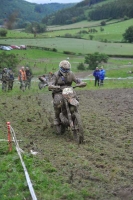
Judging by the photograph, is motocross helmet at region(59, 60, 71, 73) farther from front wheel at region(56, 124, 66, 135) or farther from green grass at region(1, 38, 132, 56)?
green grass at region(1, 38, 132, 56)

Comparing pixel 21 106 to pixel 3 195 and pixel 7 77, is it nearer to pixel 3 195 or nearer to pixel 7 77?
pixel 7 77

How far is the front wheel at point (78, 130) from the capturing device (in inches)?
421

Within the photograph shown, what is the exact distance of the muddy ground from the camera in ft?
24.5

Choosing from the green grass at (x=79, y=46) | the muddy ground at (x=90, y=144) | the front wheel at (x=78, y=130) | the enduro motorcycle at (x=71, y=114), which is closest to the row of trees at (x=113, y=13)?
the green grass at (x=79, y=46)

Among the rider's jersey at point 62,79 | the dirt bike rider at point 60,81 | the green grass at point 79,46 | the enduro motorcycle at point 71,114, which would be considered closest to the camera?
the enduro motorcycle at point 71,114

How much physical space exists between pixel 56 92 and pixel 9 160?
3537 millimetres

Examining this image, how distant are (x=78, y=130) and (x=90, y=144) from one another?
1.66ft

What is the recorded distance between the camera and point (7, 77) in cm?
2658

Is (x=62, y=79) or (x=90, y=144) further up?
(x=62, y=79)

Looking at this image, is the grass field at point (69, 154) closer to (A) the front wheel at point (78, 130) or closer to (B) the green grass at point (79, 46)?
(A) the front wheel at point (78, 130)

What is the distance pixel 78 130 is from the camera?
10.8m

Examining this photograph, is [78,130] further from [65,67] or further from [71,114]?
[65,67]

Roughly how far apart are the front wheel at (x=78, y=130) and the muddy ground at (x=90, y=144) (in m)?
0.18

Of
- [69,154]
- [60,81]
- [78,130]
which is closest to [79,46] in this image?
[60,81]
